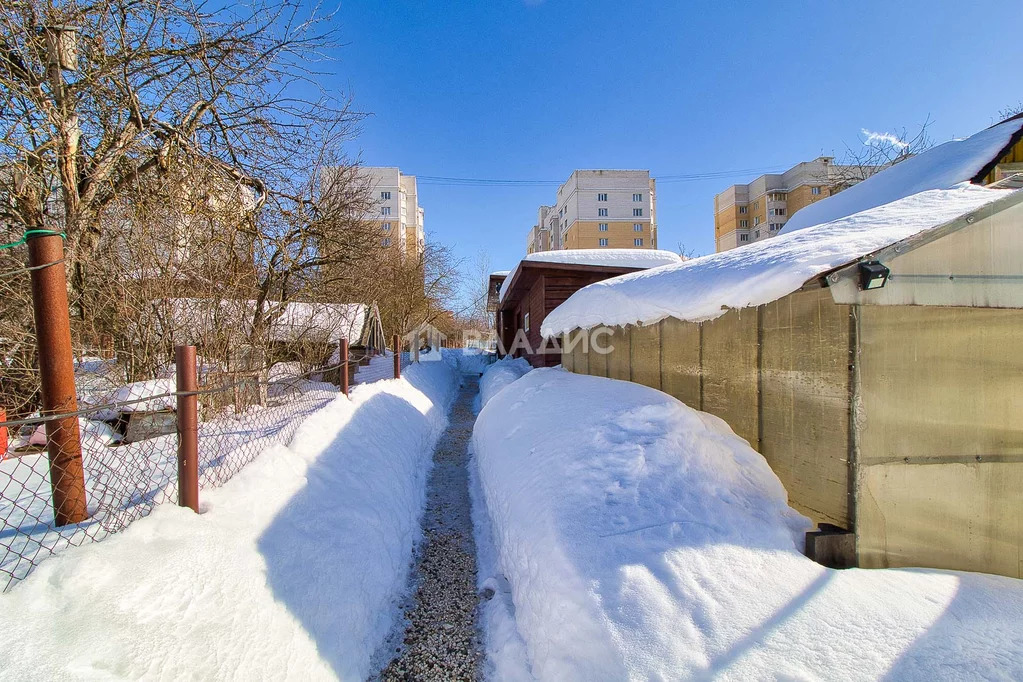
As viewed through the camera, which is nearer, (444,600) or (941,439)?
(941,439)

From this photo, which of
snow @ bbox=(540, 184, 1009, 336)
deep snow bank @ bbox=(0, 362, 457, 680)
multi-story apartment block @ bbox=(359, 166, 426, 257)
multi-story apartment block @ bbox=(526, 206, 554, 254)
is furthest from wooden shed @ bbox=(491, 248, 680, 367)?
multi-story apartment block @ bbox=(526, 206, 554, 254)

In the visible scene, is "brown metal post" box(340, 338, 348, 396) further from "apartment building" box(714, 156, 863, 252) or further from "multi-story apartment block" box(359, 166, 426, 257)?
"apartment building" box(714, 156, 863, 252)

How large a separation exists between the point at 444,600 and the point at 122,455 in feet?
10.8

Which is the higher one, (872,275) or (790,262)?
(790,262)

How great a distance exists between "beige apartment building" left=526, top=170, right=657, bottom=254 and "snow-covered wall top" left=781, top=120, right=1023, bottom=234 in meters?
34.9

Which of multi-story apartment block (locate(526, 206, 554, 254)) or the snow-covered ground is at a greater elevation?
multi-story apartment block (locate(526, 206, 554, 254))

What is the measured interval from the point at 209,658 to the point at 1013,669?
127 inches

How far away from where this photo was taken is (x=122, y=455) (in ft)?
12.4

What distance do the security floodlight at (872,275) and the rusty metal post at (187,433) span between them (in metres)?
3.78

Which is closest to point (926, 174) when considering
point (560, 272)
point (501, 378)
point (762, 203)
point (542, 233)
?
point (560, 272)

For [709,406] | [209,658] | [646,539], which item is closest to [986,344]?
[709,406]

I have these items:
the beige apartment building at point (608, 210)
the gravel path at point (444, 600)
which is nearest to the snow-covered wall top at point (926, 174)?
the gravel path at point (444, 600)

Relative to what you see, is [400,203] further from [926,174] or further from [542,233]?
[926,174]

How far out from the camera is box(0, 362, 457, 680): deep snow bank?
1.49m
